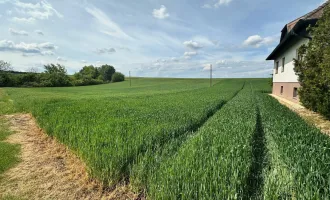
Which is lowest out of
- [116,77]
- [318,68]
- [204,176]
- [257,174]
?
[257,174]

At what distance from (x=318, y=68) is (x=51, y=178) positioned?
10.7 metres

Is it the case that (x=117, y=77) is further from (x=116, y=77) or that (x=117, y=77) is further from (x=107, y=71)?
(x=107, y=71)

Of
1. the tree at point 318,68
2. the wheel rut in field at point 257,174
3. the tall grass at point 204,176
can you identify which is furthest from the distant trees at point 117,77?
the tall grass at point 204,176

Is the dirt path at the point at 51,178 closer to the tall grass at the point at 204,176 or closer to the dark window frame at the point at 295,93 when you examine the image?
the tall grass at the point at 204,176

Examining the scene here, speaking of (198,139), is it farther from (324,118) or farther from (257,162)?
(324,118)

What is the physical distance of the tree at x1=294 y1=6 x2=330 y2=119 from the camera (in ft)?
24.5

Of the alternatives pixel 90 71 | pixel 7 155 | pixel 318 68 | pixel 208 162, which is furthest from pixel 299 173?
pixel 90 71

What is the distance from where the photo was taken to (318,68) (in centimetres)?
878

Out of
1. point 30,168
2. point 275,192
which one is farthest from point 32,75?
point 275,192

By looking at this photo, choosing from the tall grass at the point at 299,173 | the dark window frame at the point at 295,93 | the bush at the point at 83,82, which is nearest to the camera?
the tall grass at the point at 299,173

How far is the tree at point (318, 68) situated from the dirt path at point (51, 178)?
8.14 m

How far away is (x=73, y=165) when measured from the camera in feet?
15.8

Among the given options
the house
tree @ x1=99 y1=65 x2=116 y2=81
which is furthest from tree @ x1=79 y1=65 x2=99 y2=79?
the house

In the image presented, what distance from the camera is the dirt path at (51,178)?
3.60 metres
